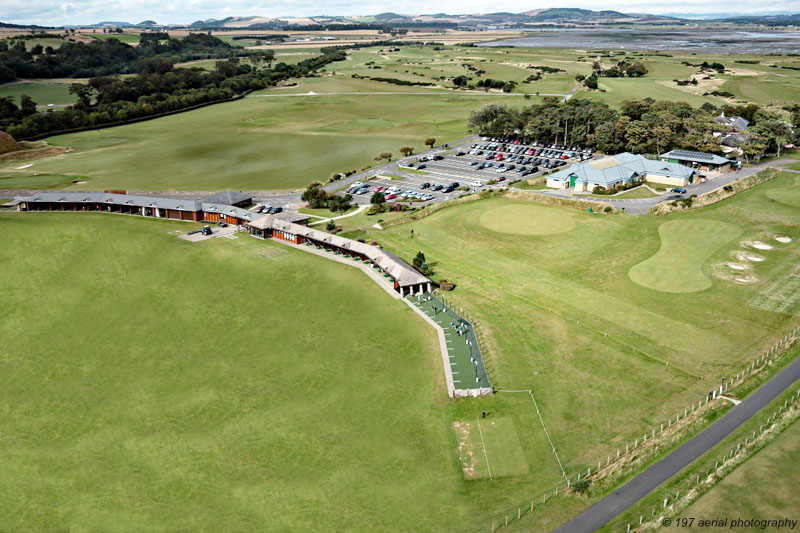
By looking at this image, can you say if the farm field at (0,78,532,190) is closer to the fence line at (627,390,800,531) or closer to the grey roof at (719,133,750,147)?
the grey roof at (719,133,750,147)

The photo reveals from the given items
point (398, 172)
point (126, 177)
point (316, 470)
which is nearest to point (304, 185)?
point (398, 172)

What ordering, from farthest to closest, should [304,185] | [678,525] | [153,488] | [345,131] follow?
[345,131] < [304,185] < [153,488] < [678,525]

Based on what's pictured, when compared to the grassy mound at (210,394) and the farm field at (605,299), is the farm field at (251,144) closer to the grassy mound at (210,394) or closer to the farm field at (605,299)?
the farm field at (605,299)

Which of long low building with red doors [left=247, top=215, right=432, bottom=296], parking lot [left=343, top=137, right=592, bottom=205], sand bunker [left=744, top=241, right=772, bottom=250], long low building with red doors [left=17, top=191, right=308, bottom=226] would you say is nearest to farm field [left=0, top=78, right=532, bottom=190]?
parking lot [left=343, top=137, right=592, bottom=205]

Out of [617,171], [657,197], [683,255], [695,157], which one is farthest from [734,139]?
[683,255]

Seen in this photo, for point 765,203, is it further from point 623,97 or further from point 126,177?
point 126,177

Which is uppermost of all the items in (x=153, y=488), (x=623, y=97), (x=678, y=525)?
(x=623, y=97)

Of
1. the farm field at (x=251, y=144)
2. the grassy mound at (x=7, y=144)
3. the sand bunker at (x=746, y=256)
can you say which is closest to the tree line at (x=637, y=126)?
the farm field at (x=251, y=144)
